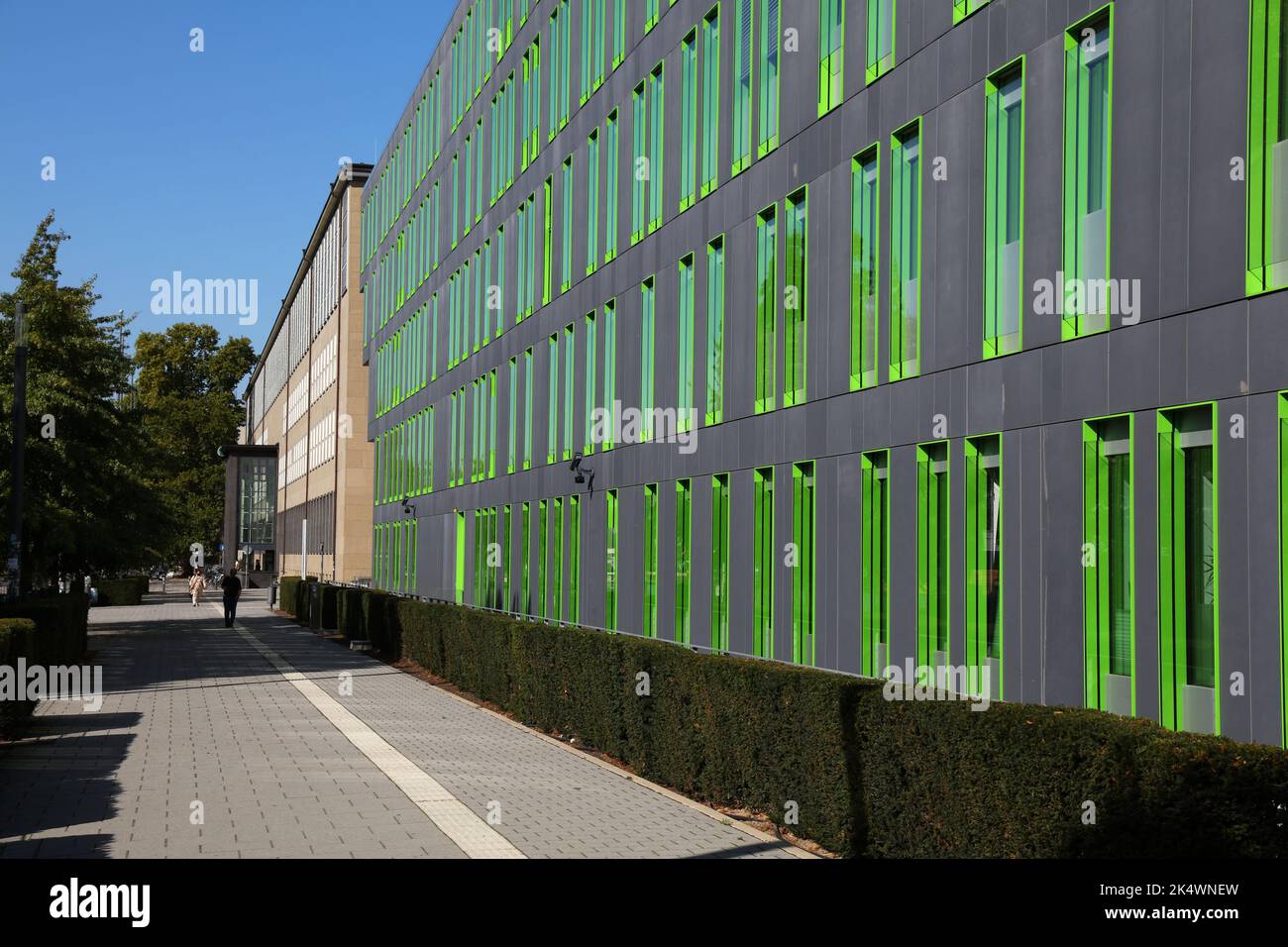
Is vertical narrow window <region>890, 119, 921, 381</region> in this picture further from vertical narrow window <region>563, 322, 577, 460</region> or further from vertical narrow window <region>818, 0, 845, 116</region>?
vertical narrow window <region>563, 322, 577, 460</region>

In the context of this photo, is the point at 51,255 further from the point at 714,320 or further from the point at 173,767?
the point at 173,767

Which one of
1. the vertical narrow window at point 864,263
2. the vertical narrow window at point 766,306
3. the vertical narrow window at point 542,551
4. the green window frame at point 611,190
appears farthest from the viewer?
the vertical narrow window at point 542,551

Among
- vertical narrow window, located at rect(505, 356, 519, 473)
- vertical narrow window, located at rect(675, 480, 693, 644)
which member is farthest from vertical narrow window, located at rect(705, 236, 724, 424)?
vertical narrow window, located at rect(505, 356, 519, 473)

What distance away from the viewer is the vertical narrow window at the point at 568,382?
26906 mm

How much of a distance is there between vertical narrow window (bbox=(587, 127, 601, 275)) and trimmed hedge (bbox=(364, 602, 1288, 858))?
29.9 feet

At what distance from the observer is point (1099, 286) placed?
11.2 m

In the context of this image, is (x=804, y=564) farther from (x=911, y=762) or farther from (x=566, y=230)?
(x=566, y=230)

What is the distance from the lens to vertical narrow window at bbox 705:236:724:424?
63.3 ft

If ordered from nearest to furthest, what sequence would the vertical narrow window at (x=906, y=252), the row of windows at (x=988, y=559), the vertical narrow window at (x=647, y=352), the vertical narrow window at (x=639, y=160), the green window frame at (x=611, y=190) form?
the row of windows at (x=988, y=559), the vertical narrow window at (x=906, y=252), the vertical narrow window at (x=647, y=352), the vertical narrow window at (x=639, y=160), the green window frame at (x=611, y=190)

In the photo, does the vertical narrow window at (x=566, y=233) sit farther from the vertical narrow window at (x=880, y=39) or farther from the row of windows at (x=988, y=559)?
the vertical narrow window at (x=880, y=39)

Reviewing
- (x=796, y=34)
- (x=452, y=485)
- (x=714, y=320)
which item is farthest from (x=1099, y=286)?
(x=452, y=485)

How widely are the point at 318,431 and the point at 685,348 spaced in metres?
54.7

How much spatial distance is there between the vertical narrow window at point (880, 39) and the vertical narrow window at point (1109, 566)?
205 inches

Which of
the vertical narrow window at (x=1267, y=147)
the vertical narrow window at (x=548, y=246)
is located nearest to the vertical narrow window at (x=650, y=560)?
the vertical narrow window at (x=548, y=246)
